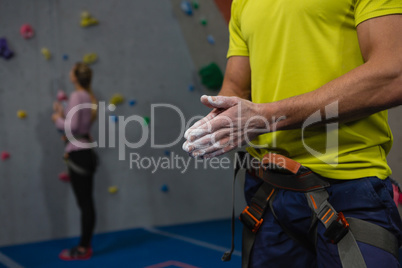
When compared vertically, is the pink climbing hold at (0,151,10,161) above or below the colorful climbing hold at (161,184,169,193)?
above

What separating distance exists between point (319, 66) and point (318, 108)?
165 millimetres

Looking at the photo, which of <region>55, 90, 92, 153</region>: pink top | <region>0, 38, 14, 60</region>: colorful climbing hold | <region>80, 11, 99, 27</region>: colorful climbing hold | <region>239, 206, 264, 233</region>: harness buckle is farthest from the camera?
<region>80, 11, 99, 27</region>: colorful climbing hold

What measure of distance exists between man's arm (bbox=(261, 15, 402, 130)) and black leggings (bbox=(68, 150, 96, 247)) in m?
2.34

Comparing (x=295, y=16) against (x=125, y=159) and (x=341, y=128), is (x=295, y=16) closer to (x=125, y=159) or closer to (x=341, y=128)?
(x=341, y=128)

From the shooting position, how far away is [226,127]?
0.79 metres

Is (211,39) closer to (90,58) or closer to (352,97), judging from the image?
(90,58)

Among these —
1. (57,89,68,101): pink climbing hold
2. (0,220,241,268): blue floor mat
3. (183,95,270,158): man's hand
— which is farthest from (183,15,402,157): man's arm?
(57,89,68,101): pink climbing hold

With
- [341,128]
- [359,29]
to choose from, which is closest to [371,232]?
[341,128]

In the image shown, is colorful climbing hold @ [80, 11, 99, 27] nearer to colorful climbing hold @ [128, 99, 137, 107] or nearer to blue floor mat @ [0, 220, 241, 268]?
colorful climbing hold @ [128, 99, 137, 107]

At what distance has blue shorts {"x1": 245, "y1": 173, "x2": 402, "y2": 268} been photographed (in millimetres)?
850

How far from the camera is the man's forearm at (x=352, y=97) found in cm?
76

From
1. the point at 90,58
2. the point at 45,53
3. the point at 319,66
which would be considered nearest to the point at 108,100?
the point at 90,58

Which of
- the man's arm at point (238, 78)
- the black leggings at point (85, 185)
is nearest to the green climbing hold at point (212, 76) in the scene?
the black leggings at point (85, 185)

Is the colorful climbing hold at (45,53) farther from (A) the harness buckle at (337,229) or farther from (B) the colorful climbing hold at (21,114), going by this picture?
(A) the harness buckle at (337,229)
